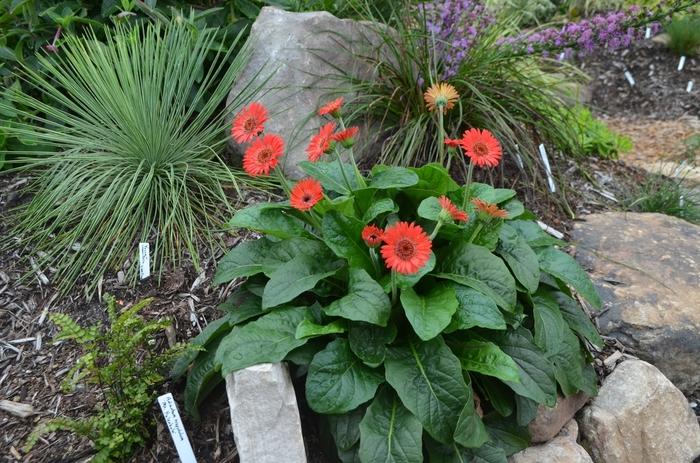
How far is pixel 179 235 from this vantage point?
2.70 metres

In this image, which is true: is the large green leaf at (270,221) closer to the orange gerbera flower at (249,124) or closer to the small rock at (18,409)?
the orange gerbera flower at (249,124)

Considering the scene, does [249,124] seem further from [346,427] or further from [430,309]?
[346,427]

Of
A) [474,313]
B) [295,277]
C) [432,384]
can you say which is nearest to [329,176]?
[295,277]

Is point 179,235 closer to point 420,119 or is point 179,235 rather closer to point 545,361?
Result: point 420,119

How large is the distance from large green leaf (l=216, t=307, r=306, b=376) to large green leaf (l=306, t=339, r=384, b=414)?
0.09 meters

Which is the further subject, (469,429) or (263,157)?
(263,157)

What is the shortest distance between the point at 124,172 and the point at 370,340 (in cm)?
150

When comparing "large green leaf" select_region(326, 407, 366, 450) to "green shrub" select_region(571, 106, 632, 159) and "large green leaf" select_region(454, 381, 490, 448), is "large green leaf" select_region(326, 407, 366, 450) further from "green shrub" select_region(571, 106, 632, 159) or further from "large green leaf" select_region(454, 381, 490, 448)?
"green shrub" select_region(571, 106, 632, 159)

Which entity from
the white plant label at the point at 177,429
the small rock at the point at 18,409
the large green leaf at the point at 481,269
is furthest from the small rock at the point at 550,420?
the small rock at the point at 18,409

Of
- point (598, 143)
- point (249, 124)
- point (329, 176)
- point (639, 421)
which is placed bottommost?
point (639, 421)

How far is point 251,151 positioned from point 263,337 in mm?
574

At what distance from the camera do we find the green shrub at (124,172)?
265cm

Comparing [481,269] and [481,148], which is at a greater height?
[481,148]

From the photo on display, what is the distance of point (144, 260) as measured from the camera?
100 inches
